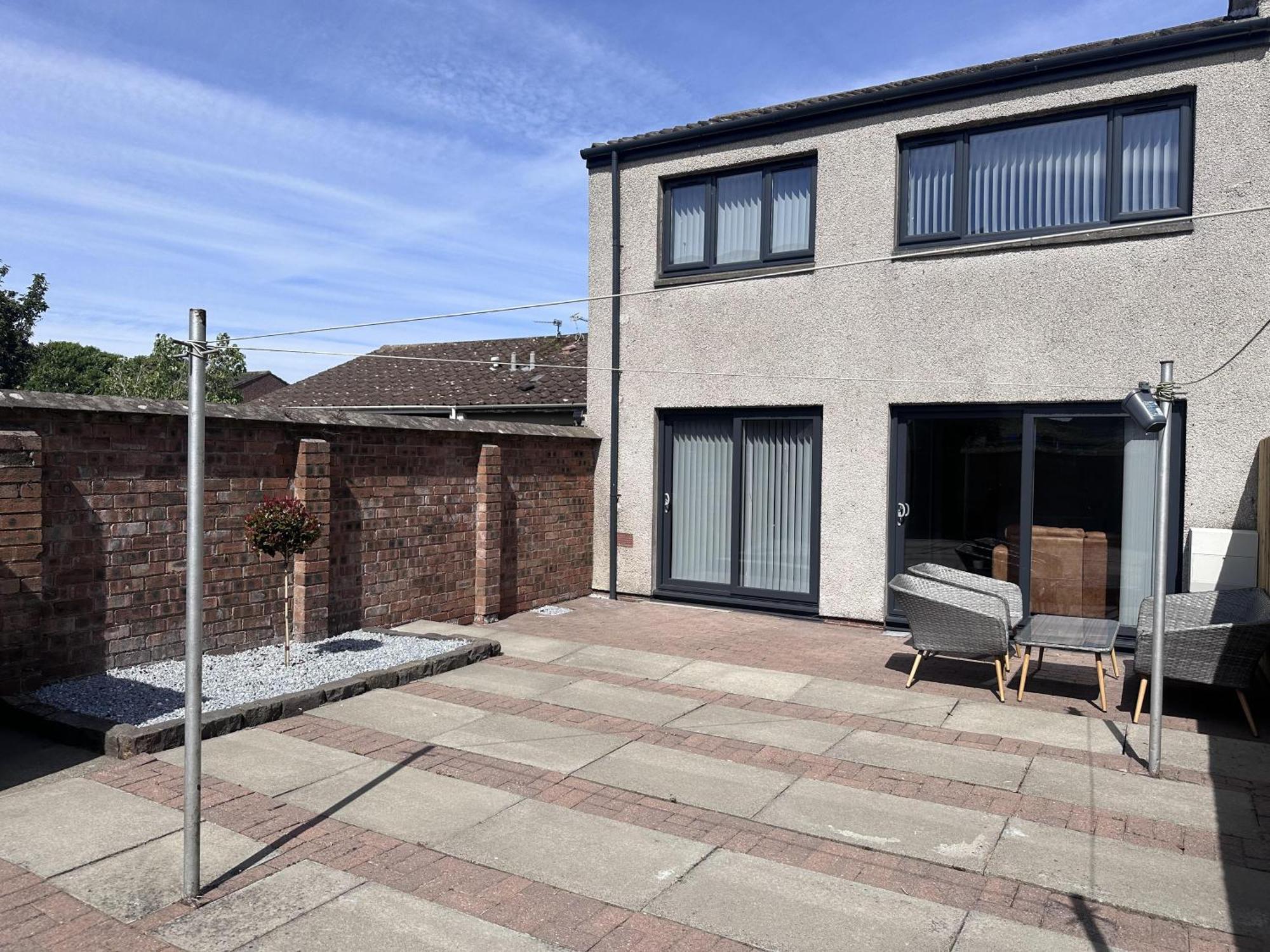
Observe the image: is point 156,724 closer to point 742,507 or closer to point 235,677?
point 235,677

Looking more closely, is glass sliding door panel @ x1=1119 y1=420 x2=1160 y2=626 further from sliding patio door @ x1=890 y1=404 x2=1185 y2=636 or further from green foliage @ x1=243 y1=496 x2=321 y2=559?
green foliage @ x1=243 y1=496 x2=321 y2=559

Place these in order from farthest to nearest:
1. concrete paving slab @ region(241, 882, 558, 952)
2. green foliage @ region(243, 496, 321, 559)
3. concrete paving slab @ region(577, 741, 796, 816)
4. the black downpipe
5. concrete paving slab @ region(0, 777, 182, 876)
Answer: the black downpipe < green foliage @ region(243, 496, 321, 559) < concrete paving slab @ region(577, 741, 796, 816) < concrete paving slab @ region(0, 777, 182, 876) < concrete paving slab @ region(241, 882, 558, 952)

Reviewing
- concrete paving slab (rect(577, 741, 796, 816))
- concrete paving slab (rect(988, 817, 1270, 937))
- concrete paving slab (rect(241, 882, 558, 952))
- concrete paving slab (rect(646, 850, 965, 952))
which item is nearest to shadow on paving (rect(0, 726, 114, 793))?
concrete paving slab (rect(241, 882, 558, 952))

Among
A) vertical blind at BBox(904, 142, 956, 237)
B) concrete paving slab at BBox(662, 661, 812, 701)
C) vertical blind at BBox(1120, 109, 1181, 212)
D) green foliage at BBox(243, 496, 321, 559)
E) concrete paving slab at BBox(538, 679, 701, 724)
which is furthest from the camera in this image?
vertical blind at BBox(904, 142, 956, 237)

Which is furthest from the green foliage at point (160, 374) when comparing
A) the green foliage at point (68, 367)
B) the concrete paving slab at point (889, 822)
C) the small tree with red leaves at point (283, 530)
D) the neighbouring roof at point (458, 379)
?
the concrete paving slab at point (889, 822)

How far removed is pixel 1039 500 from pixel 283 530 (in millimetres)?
7220

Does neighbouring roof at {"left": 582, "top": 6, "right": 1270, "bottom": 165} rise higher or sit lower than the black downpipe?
higher

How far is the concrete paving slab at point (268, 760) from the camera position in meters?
5.23

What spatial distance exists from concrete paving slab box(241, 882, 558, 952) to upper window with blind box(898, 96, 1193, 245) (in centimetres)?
847

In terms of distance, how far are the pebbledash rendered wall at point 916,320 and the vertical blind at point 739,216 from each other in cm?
28

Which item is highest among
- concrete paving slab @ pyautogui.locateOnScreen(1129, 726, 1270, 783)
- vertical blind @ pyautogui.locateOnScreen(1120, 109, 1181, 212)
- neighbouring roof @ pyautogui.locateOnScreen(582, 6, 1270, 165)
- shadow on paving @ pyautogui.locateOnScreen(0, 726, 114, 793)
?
neighbouring roof @ pyautogui.locateOnScreen(582, 6, 1270, 165)

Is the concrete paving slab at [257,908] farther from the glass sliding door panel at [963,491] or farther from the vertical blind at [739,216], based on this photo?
the vertical blind at [739,216]

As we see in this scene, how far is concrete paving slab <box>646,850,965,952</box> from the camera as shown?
3623 mm

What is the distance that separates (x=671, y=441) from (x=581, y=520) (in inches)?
61.4
